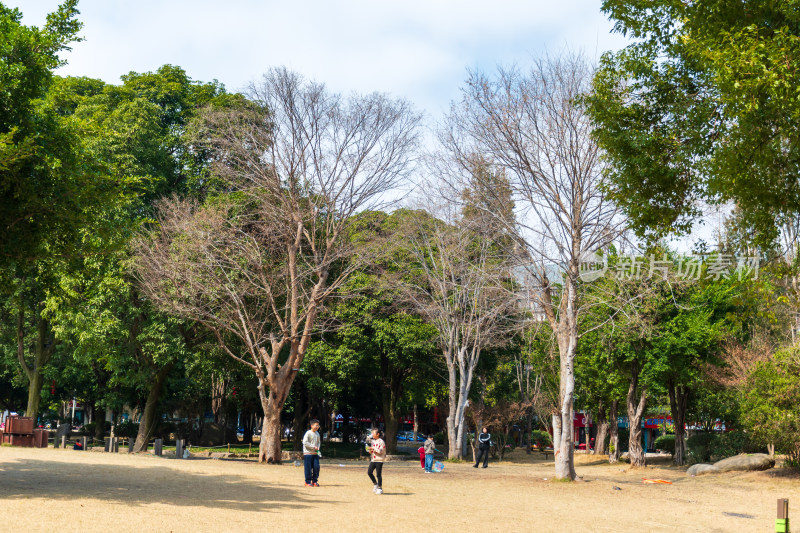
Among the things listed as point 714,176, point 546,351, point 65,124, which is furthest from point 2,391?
point 714,176

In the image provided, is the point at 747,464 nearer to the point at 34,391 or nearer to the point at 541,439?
the point at 541,439

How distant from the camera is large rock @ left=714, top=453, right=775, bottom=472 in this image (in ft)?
84.8

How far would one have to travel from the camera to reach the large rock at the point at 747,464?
84.8ft

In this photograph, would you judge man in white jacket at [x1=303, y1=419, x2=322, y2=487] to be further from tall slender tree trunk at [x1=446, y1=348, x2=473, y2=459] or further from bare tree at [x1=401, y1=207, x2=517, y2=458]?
tall slender tree trunk at [x1=446, y1=348, x2=473, y2=459]

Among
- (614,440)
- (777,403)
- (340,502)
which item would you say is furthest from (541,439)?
(340,502)

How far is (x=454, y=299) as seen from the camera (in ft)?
111

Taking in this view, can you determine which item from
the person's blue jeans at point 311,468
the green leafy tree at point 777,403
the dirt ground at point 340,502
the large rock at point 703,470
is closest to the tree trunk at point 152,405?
the dirt ground at point 340,502

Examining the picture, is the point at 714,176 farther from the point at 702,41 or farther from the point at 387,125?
the point at 387,125

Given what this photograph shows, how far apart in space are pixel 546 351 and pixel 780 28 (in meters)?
30.2

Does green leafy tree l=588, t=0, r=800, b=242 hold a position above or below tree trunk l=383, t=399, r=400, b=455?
above

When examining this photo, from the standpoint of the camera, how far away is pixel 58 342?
114ft

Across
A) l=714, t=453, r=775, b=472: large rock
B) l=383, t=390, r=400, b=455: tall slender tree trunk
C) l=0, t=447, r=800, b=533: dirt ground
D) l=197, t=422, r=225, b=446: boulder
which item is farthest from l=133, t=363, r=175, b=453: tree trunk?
l=714, t=453, r=775, b=472: large rock

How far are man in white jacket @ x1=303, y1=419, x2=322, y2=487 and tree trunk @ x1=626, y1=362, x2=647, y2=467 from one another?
19.5 meters

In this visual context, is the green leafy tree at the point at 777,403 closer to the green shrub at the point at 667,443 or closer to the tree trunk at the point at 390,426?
the tree trunk at the point at 390,426
